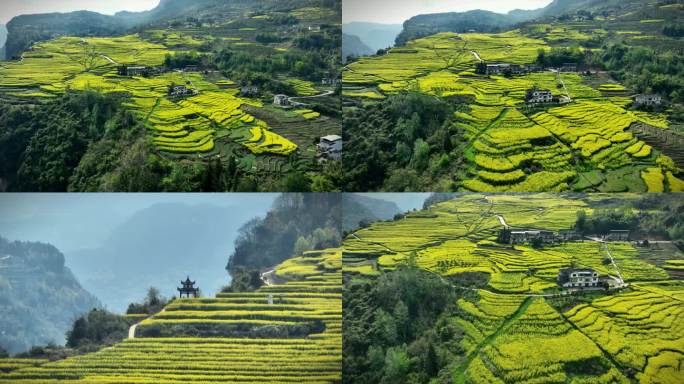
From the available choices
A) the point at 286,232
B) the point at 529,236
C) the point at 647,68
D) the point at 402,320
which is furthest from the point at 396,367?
the point at 647,68

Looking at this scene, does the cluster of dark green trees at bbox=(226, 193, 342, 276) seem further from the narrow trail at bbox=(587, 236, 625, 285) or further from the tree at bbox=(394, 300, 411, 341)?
the narrow trail at bbox=(587, 236, 625, 285)

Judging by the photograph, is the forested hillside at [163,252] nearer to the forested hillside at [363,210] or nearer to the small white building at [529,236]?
the forested hillside at [363,210]

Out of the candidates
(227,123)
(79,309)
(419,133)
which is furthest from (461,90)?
(79,309)

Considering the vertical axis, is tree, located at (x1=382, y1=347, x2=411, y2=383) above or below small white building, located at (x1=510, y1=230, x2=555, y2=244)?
below

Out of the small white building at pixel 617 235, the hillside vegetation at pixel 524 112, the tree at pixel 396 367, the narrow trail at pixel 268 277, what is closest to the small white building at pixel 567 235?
the small white building at pixel 617 235

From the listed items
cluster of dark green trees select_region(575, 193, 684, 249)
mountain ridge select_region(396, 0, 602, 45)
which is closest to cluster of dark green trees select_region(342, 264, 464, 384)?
cluster of dark green trees select_region(575, 193, 684, 249)

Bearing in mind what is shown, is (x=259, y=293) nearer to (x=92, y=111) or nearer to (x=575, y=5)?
(x=92, y=111)

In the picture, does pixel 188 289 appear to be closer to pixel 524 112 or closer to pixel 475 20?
pixel 524 112
